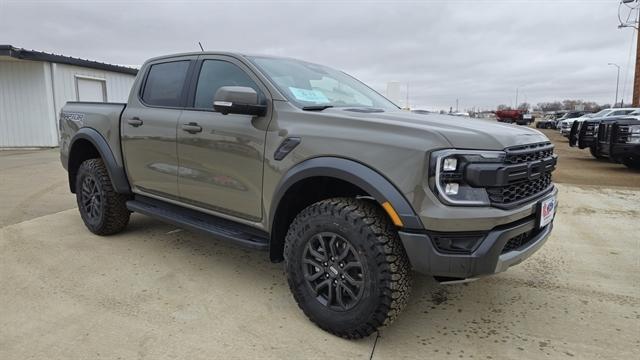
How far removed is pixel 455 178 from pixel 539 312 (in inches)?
56.5

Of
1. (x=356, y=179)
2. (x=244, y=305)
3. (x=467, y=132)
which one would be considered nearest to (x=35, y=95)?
(x=244, y=305)

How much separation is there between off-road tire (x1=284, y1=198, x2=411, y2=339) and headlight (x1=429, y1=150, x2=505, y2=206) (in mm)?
398

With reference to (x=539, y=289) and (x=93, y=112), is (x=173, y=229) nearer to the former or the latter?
(x=93, y=112)

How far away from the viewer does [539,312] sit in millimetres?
3203

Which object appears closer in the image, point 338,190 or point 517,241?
point 517,241

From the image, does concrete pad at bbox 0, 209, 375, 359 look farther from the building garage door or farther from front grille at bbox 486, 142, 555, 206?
the building garage door

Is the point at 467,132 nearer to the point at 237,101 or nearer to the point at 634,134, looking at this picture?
the point at 237,101

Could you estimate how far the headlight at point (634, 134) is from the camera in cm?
948

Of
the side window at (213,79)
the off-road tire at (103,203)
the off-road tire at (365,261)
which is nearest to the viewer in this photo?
the off-road tire at (365,261)

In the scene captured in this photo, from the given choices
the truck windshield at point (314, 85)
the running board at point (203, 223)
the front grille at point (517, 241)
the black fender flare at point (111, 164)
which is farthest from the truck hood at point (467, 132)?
the black fender flare at point (111, 164)

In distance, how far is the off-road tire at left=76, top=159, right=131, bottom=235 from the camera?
4.61 meters

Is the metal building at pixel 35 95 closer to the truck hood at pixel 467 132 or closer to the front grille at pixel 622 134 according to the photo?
the truck hood at pixel 467 132

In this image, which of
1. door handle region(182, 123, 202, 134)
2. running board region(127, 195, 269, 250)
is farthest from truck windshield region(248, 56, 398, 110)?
running board region(127, 195, 269, 250)

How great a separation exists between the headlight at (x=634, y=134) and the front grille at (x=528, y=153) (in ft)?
26.5
